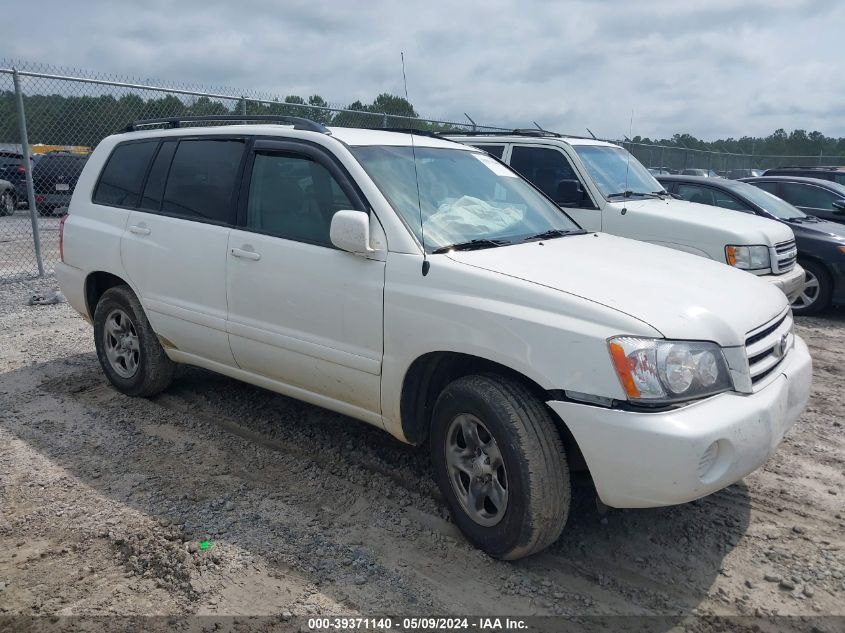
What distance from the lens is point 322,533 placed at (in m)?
3.51

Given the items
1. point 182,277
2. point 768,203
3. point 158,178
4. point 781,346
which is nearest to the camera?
point 781,346

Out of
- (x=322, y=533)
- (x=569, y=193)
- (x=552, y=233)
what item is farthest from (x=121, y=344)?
(x=569, y=193)

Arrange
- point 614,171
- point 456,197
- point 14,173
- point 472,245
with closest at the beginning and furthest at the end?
point 472,245
point 456,197
point 614,171
point 14,173

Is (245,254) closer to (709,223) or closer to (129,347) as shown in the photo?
(129,347)

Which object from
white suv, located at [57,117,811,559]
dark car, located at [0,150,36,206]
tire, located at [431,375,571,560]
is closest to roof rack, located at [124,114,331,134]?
white suv, located at [57,117,811,559]

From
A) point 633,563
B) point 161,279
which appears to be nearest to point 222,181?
point 161,279

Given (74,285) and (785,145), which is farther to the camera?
(785,145)

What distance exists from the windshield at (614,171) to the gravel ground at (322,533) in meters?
3.51

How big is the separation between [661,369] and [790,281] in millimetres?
5257

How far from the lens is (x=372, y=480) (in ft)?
13.3

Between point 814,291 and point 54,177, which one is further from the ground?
point 54,177

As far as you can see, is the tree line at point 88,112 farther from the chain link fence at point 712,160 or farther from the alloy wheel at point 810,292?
the chain link fence at point 712,160

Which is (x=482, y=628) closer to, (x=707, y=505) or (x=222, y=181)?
(x=707, y=505)

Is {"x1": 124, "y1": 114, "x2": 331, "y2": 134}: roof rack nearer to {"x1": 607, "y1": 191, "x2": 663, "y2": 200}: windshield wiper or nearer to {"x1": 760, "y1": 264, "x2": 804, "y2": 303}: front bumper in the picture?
{"x1": 607, "y1": 191, "x2": 663, "y2": 200}: windshield wiper
